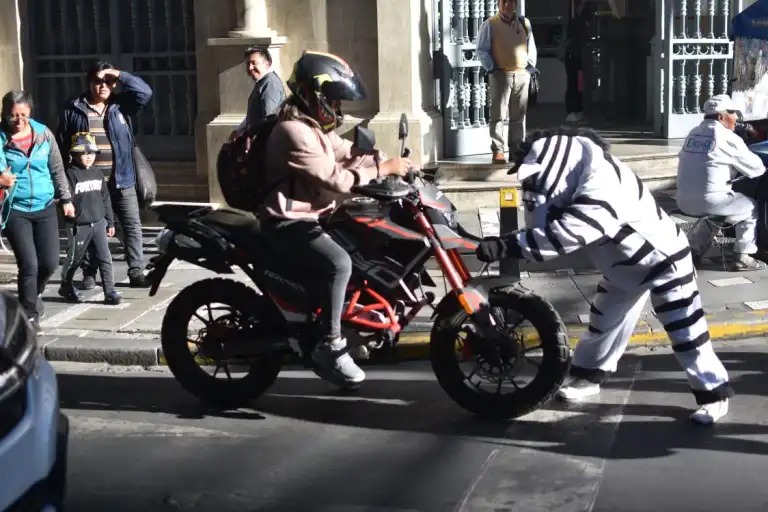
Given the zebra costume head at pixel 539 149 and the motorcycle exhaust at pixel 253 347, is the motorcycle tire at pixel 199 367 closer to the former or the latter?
the motorcycle exhaust at pixel 253 347

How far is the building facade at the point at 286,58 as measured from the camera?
12664 mm

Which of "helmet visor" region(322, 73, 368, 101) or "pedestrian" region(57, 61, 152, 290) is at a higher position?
"helmet visor" region(322, 73, 368, 101)

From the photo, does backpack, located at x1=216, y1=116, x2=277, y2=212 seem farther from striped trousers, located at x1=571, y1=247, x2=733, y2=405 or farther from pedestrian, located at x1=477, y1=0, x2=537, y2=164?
pedestrian, located at x1=477, y1=0, x2=537, y2=164

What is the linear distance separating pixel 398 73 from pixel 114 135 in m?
3.60

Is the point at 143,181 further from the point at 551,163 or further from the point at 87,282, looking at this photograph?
the point at 551,163

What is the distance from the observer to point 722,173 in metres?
10.2

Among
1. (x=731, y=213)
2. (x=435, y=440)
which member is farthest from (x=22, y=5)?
(x=435, y=440)

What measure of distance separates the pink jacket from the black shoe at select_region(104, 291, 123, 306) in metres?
3.13

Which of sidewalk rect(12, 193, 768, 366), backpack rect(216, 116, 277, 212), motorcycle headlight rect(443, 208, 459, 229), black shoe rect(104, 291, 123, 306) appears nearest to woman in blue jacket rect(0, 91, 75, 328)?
sidewalk rect(12, 193, 768, 366)

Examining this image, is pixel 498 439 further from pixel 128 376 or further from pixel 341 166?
pixel 128 376

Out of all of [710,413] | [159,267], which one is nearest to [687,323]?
[710,413]

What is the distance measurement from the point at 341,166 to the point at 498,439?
162 centimetres

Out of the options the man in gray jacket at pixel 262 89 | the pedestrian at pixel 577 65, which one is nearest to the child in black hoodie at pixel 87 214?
the man in gray jacket at pixel 262 89

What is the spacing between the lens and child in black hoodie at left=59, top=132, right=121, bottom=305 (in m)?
9.61
